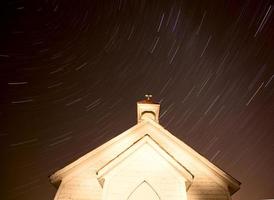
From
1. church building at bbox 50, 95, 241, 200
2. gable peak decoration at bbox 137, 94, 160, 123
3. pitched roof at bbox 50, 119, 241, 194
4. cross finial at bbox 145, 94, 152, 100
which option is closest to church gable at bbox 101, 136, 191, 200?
church building at bbox 50, 95, 241, 200

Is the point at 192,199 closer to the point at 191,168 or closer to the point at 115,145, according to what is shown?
Answer: the point at 191,168

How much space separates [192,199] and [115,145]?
396 cm

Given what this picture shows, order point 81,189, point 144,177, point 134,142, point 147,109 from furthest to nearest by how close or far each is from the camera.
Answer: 1. point 147,109
2. point 134,142
3. point 81,189
4. point 144,177

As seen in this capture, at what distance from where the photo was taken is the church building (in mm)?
9875

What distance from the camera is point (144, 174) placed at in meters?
10.2

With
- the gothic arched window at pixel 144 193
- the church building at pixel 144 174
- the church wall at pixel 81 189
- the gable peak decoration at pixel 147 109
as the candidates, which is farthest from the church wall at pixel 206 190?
the gable peak decoration at pixel 147 109

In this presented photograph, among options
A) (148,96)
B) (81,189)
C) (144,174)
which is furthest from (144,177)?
(148,96)

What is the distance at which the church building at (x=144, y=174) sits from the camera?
32.4 ft

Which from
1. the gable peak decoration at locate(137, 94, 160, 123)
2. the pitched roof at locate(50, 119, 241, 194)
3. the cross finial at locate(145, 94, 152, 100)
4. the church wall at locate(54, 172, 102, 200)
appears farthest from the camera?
the cross finial at locate(145, 94, 152, 100)

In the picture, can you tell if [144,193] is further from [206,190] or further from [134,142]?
[206,190]

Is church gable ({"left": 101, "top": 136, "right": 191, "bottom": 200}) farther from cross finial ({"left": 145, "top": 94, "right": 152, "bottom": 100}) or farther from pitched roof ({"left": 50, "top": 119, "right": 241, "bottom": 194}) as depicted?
cross finial ({"left": 145, "top": 94, "right": 152, "bottom": 100})

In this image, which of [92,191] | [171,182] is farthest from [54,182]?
[171,182]

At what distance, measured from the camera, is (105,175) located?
33.8 ft

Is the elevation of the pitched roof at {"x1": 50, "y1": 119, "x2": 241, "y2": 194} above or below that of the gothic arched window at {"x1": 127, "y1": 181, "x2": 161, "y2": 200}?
above
